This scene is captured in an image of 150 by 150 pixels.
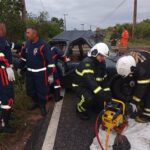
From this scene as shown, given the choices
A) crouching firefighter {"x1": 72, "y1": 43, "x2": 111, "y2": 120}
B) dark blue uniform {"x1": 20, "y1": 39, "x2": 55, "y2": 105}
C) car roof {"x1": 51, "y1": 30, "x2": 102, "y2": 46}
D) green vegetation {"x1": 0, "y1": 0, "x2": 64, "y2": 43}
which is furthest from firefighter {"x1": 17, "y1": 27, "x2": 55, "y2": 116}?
green vegetation {"x1": 0, "y1": 0, "x2": 64, "y2": 43}

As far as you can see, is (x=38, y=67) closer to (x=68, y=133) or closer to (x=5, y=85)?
(x=5, y=85)

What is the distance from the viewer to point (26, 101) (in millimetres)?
7762

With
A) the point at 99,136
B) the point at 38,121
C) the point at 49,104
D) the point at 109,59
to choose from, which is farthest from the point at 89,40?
the point at 99,136

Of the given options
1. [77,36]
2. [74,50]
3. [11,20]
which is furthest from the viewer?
[11,20]

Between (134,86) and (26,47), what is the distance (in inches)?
105

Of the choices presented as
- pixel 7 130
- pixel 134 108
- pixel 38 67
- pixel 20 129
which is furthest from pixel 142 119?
pixel 38 67

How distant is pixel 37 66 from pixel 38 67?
1.1 inches

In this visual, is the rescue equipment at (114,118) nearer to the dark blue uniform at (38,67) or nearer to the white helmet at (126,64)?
the white helmet at (126,64)

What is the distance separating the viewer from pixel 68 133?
6.06 m

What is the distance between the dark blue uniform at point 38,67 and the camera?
6.99 meters

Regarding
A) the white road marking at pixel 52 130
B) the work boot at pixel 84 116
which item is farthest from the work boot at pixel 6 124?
the work boot at pixel 84 116

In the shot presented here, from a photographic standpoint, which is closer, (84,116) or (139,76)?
(139,76)

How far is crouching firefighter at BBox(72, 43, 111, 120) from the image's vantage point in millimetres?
6246

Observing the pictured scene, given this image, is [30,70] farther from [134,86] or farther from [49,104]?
[134,86]
